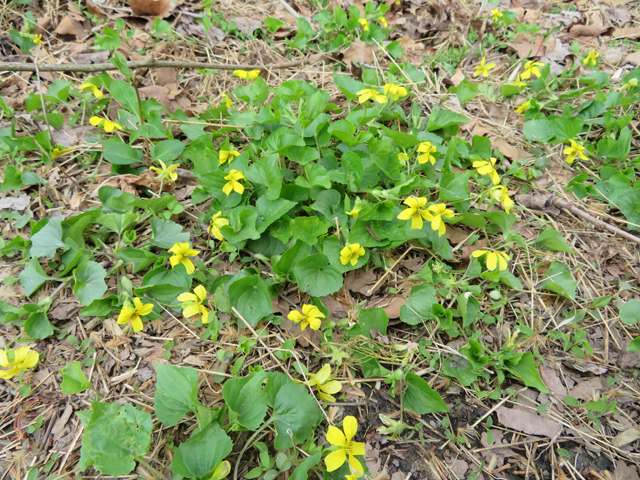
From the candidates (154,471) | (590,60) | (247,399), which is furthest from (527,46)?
(154,471)

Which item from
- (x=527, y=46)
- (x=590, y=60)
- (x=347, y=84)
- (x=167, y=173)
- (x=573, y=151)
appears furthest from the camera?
(x=527, y=46)

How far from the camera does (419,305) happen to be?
1.79 meters

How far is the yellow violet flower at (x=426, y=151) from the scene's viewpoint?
80.8 inches

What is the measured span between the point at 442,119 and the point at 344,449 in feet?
6.81

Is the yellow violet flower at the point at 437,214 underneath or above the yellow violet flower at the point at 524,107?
underneath

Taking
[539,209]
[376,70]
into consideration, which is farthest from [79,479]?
[376,70]

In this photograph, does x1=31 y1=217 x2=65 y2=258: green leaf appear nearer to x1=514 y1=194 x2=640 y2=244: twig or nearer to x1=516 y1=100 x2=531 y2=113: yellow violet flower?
x1=514 y1=194 x2=640 y2=244: twig

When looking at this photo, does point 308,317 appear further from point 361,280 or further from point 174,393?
point 174,393

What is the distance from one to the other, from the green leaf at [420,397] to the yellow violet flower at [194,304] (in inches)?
38.4

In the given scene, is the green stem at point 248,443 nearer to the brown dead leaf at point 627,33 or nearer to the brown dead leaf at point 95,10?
the brown dead leaf at point 95,10

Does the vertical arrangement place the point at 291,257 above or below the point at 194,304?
above

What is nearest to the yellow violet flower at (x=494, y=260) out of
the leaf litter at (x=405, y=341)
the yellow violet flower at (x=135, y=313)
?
the leaf litter at (x=405, y=341)

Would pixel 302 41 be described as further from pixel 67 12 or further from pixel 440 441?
pixel 440 441

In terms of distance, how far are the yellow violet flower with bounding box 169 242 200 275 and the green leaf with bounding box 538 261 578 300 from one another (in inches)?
73.7
